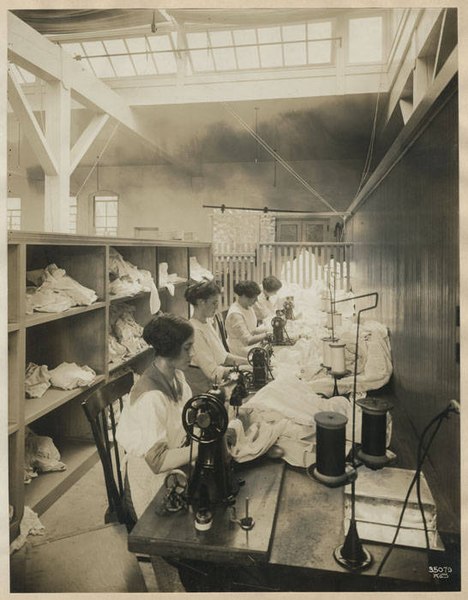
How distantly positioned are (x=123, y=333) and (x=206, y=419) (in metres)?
2.59

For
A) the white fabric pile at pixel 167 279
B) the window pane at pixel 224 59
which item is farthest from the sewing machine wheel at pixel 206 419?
the window pane at pixel 224 59

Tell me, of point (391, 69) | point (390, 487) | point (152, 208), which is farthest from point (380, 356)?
point (152, 208)

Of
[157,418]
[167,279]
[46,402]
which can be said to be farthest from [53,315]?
[167,279]

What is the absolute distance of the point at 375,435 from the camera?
1194mm

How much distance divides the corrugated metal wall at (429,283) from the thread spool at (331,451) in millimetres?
523

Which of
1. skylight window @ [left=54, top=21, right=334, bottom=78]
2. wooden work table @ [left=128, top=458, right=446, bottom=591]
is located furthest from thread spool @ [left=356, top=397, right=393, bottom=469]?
skylight window @ [left=54, top=21, right=334, bottom=78]

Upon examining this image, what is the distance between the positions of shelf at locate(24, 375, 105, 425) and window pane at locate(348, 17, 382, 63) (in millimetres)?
2625

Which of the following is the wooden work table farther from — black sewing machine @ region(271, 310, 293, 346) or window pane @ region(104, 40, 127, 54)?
window pane @ region(104, 40, 127, 54)

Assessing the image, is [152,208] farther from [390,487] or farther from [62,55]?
[390,487]

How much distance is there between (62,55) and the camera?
3539 millimetres

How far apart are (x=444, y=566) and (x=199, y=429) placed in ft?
2.65

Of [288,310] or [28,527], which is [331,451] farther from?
[288,310]

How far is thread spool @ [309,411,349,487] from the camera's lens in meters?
1.09

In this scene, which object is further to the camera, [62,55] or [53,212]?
[53,212]
